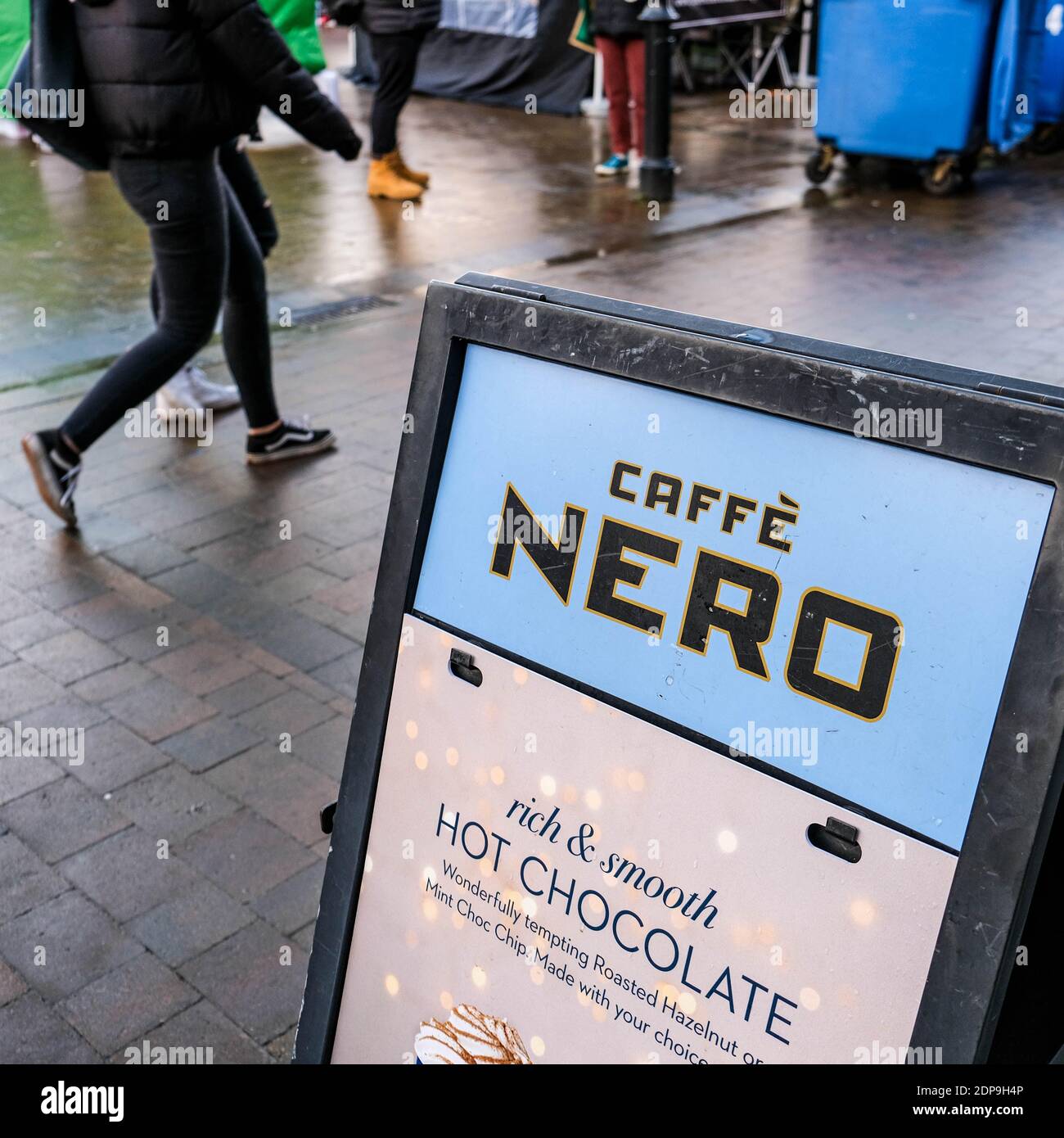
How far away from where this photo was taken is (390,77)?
9375 millimetres

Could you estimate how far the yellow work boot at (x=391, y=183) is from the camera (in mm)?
9570

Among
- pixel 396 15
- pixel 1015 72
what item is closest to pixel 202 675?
pixel 396 15

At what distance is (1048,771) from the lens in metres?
1.19

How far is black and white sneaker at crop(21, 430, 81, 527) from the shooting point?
431cm

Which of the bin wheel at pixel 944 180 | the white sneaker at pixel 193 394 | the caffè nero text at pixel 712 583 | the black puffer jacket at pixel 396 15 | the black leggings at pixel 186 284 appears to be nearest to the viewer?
the caffè nero text at pixel 712 583

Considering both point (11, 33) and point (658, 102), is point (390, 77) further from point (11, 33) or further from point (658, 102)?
point (11, 33)

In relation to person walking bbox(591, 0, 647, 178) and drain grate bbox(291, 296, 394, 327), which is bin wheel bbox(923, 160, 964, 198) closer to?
person walking bbox(591, 0, 647, 178)

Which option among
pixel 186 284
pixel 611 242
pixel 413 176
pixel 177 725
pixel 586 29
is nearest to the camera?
pixel 177 725

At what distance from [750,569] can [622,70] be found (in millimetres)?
9366

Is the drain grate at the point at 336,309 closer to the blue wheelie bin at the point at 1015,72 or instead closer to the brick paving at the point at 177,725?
the brick paving at the point at 177,725

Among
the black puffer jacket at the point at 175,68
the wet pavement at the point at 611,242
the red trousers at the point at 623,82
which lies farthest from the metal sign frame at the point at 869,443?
the red trousers at the point at 623,82

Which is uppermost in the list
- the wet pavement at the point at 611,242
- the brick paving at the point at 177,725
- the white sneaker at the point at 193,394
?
the wet pavement at the point at 611,242

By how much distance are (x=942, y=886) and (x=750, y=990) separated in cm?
27

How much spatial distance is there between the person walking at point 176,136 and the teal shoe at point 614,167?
6006 millimetres
